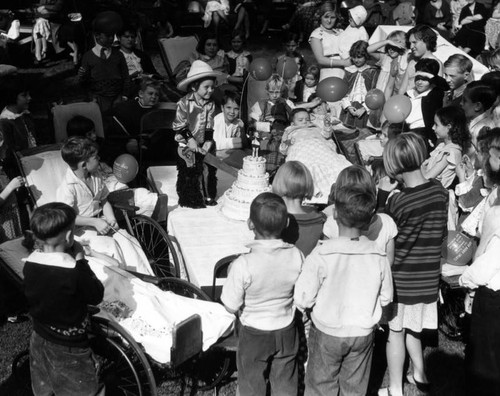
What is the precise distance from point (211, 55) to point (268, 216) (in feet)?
19.0

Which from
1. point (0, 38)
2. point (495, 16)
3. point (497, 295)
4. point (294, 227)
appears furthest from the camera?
point (495, 16)

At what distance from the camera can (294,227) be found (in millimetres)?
4195

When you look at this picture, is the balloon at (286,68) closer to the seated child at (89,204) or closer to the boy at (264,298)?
the seated child at (89,204)

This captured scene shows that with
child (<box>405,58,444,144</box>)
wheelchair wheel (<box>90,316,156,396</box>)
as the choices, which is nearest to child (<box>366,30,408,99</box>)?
child (<box>405,58,444,144</box>)

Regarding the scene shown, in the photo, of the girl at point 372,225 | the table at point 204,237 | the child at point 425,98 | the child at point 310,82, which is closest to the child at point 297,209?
the girl at point 372,225

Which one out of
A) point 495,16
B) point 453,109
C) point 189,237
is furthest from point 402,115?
point 495,16

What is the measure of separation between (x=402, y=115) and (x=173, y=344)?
12.1 ft

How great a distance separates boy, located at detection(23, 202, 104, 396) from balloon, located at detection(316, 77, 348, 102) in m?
4.20

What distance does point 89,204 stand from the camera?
16.3ft

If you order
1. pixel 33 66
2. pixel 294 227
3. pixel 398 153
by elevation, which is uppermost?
pixel 398 153

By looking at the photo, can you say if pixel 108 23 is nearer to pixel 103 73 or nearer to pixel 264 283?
pixel 103 73

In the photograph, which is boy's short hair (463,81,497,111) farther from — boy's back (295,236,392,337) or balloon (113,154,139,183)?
balloon (113,154,139,183)

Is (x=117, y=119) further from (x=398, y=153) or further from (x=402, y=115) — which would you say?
(x=398, y=153)

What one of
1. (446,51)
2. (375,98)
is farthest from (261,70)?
(446,51)
